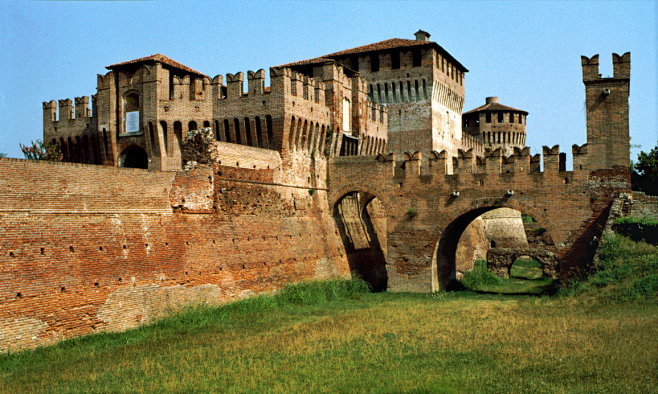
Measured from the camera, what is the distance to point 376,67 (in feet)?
130

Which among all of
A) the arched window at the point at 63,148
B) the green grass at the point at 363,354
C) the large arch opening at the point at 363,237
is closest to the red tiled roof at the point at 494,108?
the large arch opening at the point at 363,237

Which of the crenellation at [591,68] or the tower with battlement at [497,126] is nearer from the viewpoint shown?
the crenellation at [591,68]

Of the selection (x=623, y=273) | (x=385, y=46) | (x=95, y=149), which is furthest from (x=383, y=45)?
(x=623, y=273)

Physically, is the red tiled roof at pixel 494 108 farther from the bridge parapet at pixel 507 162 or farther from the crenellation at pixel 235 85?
the crenellation at pixel 235 85

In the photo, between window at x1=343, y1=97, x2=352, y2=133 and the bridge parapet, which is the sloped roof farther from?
the bridge parapet

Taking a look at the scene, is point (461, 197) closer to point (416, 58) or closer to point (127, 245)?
point (127, 245)

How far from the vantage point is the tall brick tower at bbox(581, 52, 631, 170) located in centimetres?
2366

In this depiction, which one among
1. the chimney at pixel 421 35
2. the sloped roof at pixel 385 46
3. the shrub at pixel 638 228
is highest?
the chimney at pixel 421 35

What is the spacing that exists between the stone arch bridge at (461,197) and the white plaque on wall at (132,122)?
908 centimetres

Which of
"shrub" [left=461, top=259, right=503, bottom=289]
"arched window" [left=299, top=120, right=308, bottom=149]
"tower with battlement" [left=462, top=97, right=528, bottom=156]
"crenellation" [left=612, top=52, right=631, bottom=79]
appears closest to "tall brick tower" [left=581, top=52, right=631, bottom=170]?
"crenellation" [left=612, top=52, right=631, bottom=79]

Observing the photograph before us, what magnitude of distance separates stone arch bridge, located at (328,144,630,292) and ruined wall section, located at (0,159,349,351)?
451 cm

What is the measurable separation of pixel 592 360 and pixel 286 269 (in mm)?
13211

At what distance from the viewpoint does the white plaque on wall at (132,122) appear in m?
28.1

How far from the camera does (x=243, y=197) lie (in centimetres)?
2241
